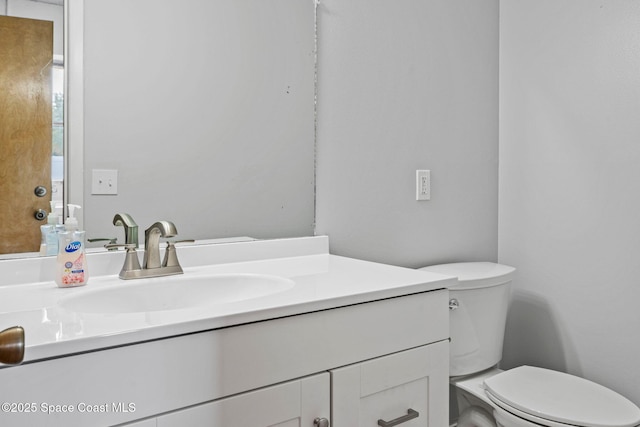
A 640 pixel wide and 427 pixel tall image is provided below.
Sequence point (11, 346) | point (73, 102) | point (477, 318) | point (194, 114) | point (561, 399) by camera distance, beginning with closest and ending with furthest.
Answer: point (11, 346) < point (73, 102) < point (194, 114) < point (561, 399) < point (477, 318)

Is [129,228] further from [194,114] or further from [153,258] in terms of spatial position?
[194,114]

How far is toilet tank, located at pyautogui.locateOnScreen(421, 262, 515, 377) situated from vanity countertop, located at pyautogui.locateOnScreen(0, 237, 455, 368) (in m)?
0.42

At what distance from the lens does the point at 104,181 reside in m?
1.16

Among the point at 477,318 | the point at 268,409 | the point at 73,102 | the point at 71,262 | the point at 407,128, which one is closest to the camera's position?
the point at 268,409

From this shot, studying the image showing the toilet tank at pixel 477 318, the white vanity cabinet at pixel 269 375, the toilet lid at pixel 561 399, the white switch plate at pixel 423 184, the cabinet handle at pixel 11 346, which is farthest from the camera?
the white switch plate at pixel 423 184

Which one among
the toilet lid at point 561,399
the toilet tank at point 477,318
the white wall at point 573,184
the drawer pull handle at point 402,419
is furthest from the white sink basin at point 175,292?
the white wall at point 573,184

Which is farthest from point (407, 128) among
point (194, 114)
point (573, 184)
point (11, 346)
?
point (11, 346)

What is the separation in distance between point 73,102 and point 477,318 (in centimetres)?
136

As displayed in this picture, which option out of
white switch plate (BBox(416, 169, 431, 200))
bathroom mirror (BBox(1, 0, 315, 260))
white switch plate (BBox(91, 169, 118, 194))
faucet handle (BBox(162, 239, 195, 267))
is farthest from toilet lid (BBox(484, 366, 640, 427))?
white switch plate (BBox(91, 169, 118, 194))

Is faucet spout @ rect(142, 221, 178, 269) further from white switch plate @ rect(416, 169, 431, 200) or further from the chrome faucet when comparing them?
white switch plate @ rect(416, 169, 431, 200)

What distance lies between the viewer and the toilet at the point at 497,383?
1.29 metres

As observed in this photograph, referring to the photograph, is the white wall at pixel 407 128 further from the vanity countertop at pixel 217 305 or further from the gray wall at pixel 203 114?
the vanity countertop at pixel 217 305

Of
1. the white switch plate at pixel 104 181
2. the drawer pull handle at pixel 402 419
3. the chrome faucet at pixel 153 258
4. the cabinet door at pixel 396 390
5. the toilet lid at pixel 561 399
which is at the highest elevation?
the white switch plate at pixel 104 181

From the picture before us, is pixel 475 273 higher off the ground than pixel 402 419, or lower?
higher
